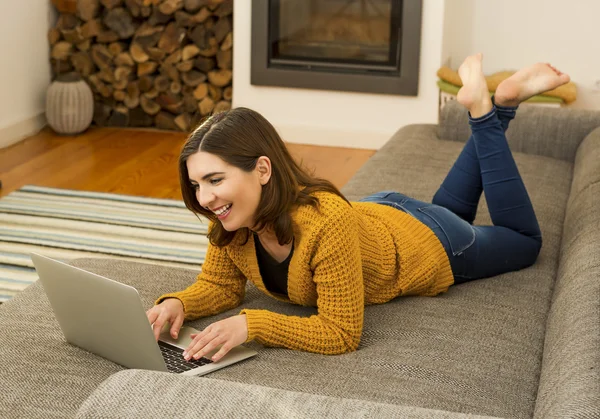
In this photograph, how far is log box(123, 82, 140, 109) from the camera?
484cm

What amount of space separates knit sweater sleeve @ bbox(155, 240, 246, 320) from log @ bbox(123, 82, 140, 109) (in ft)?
10.3

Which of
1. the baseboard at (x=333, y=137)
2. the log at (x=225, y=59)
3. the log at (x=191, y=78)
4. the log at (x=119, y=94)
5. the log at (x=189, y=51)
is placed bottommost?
the baseboard at (x=333, y=137)

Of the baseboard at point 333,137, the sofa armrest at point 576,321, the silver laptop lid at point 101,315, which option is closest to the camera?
the sofa armrest at point 576,321

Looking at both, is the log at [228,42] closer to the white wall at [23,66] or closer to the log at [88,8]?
the log at [88,8]

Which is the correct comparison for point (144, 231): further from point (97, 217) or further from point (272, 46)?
point (272, 46)

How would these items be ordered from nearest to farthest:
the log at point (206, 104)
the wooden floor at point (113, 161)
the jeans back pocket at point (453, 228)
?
the jeans back pocket at point (453, 228) < the wooden floor at point (113, 161) < the log at point (206, 104)

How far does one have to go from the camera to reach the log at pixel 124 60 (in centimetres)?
477

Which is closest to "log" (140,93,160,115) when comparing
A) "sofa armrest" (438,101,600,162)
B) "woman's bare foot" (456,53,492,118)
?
"sofa armrest" (438,101,600,162)

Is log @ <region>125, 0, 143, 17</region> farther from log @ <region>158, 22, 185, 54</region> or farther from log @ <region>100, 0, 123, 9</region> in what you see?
log @ <region>158, 22, 185, 54</region>

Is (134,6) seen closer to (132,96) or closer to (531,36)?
(132,96)

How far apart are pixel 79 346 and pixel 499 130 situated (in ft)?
3.59

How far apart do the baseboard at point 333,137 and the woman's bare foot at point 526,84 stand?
7.71 ft

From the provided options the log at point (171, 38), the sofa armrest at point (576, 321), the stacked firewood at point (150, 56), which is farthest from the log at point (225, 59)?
the sofa armrest at point (576, 321)

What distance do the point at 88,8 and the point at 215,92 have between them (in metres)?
0.79
